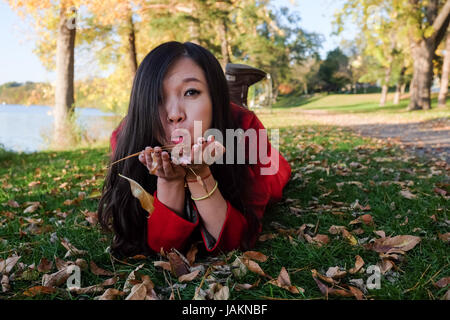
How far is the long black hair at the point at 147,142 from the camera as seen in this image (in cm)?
163

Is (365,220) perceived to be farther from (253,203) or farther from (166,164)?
(166,164)

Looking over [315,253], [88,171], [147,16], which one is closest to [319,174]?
[315,253]

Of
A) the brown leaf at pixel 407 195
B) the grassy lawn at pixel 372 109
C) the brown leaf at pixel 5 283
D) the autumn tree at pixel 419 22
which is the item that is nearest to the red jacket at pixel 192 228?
the brown leaf at pixel 5 283

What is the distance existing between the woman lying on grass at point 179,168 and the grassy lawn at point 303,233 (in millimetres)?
157

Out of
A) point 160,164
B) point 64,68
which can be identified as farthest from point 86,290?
point 64,68

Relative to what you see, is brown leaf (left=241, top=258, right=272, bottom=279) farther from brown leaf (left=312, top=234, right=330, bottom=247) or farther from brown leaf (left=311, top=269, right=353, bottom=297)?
brown leaf (left=312, top=234, right=330, bottom=247)

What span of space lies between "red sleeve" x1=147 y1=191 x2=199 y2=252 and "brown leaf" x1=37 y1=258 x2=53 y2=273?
0.53 meters

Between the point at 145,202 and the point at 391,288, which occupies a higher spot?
the point at 145,202

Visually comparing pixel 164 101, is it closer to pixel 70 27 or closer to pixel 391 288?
pixel 391 288

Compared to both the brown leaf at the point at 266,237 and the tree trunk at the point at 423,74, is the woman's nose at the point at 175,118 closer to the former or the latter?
the brown leaf at the point at 266,237

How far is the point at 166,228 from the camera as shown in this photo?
1699 mm

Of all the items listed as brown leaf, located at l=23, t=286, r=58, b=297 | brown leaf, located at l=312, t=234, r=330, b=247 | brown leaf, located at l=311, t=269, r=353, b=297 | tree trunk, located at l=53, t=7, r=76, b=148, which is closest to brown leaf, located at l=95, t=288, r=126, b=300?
brown leaf, located at l=23, t=286, r=58, b=297

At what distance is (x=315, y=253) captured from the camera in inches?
67.8

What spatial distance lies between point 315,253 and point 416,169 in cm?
285
